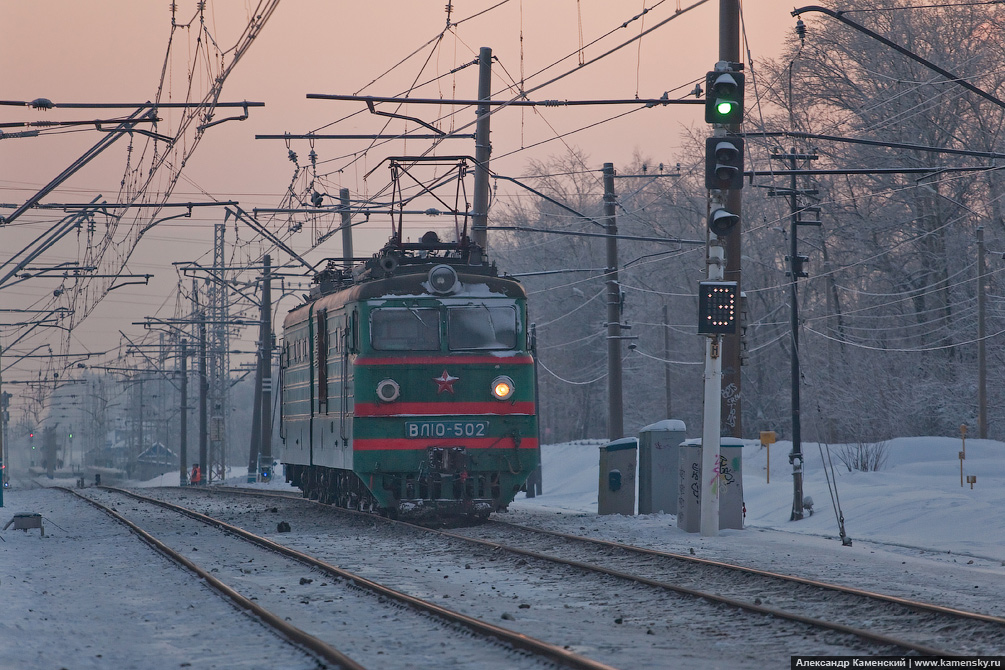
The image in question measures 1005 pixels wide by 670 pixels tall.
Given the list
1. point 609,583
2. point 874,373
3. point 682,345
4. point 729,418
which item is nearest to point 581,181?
point 682,345

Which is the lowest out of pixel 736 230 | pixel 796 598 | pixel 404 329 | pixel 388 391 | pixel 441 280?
pixel 796 598

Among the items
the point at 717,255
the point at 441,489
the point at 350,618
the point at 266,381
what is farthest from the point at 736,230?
the point at 266,381

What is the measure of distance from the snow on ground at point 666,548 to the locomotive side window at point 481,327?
3.03m

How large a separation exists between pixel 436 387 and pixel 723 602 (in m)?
8.57

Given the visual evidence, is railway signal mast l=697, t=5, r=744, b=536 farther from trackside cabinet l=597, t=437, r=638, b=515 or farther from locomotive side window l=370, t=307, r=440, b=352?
locomotive side window l=370, t=307, r=440, b=352

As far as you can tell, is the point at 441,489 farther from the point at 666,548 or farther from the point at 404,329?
the point at 666,548

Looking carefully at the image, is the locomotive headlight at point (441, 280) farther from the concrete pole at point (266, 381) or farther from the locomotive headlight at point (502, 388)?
the concrete pole at point (266, 381)

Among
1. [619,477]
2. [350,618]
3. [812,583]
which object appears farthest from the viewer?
[619,477]

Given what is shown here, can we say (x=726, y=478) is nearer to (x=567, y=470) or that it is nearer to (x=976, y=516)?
(x=976, y=516)

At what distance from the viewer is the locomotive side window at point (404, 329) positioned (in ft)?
60.8

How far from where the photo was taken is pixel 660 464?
20.8 metres

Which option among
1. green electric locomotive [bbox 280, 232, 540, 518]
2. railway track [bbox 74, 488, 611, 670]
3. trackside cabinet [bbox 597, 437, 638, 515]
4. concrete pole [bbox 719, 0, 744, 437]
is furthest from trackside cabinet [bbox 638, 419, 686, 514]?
railway track [bbox 74, 488, 611, 670]

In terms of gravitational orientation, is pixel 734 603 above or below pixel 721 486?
below

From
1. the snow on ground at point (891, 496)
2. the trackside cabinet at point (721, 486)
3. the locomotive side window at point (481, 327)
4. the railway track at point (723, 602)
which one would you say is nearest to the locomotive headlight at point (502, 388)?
the locomotive side window at point (481, 327)
